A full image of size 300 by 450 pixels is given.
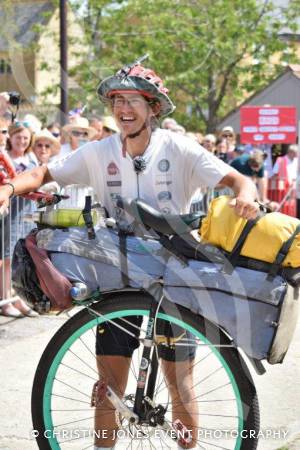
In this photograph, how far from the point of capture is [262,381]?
5.01 m

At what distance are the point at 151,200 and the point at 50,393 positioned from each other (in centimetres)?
93

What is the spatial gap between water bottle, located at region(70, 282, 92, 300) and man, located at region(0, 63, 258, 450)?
0.35 meters

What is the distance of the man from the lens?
132 inches

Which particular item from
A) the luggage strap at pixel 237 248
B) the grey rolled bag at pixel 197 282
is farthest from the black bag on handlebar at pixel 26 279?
the luggage strap at pixel 237 248

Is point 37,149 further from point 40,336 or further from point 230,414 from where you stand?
point 230,414

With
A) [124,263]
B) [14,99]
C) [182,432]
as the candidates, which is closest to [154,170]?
[124,263]

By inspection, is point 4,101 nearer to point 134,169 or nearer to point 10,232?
point 10,232

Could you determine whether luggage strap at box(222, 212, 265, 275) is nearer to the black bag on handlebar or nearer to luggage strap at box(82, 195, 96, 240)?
Result: luggage strap at box(82, 195, 96, 240)

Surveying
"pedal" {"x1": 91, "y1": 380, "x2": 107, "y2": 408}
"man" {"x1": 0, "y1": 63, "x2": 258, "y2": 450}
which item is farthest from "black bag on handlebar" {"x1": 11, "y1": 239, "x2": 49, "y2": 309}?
"pedal" {"x1": 91, "y1": 380, "x2": 107, "y2": 408}

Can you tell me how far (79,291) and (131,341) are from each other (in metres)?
0.48

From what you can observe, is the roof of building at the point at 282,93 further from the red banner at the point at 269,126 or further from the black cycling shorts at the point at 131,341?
the black cycling shorts at the point at 131,341

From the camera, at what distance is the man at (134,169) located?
335 centimetres

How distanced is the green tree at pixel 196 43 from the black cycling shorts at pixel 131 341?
28.4m

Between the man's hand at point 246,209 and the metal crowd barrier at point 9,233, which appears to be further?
the metal crowd barrier at point 9,233
